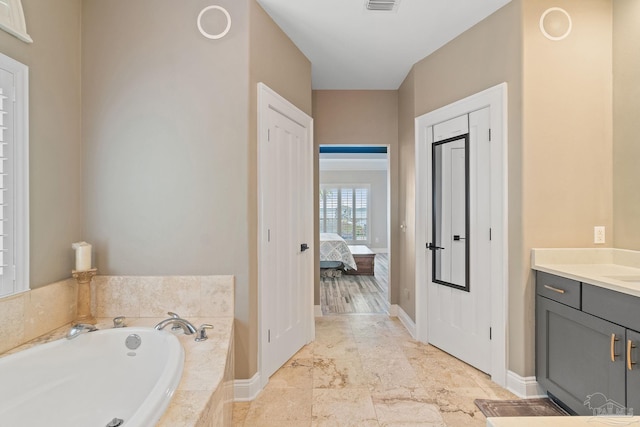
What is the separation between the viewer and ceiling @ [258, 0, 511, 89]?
7.57 feet

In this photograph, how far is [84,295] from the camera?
200 cm

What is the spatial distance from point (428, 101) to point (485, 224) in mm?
1305

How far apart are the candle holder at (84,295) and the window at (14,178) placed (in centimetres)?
26

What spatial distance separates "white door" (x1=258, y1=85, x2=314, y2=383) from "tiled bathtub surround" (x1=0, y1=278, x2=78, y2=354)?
1203 mm

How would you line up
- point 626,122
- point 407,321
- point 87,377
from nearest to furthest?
point 87,377, point 626,122, point 407,321

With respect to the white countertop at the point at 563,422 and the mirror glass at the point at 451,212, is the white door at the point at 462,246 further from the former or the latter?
the white countertop at the point at 563,422

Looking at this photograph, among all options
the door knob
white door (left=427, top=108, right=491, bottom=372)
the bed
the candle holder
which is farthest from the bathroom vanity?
the bed

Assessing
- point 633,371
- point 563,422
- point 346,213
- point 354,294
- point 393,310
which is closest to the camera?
point 563,422

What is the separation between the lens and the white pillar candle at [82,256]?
1.98 metres

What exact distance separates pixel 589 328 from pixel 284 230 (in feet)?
6.79

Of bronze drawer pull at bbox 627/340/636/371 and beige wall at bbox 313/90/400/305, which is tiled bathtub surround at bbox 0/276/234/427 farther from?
beige wall at bbox 313/90/400/305

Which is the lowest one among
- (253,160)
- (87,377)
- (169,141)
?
(87,377)

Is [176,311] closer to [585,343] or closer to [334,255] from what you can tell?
[585,343]

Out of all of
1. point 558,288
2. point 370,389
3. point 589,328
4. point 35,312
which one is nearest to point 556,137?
point 558,288
